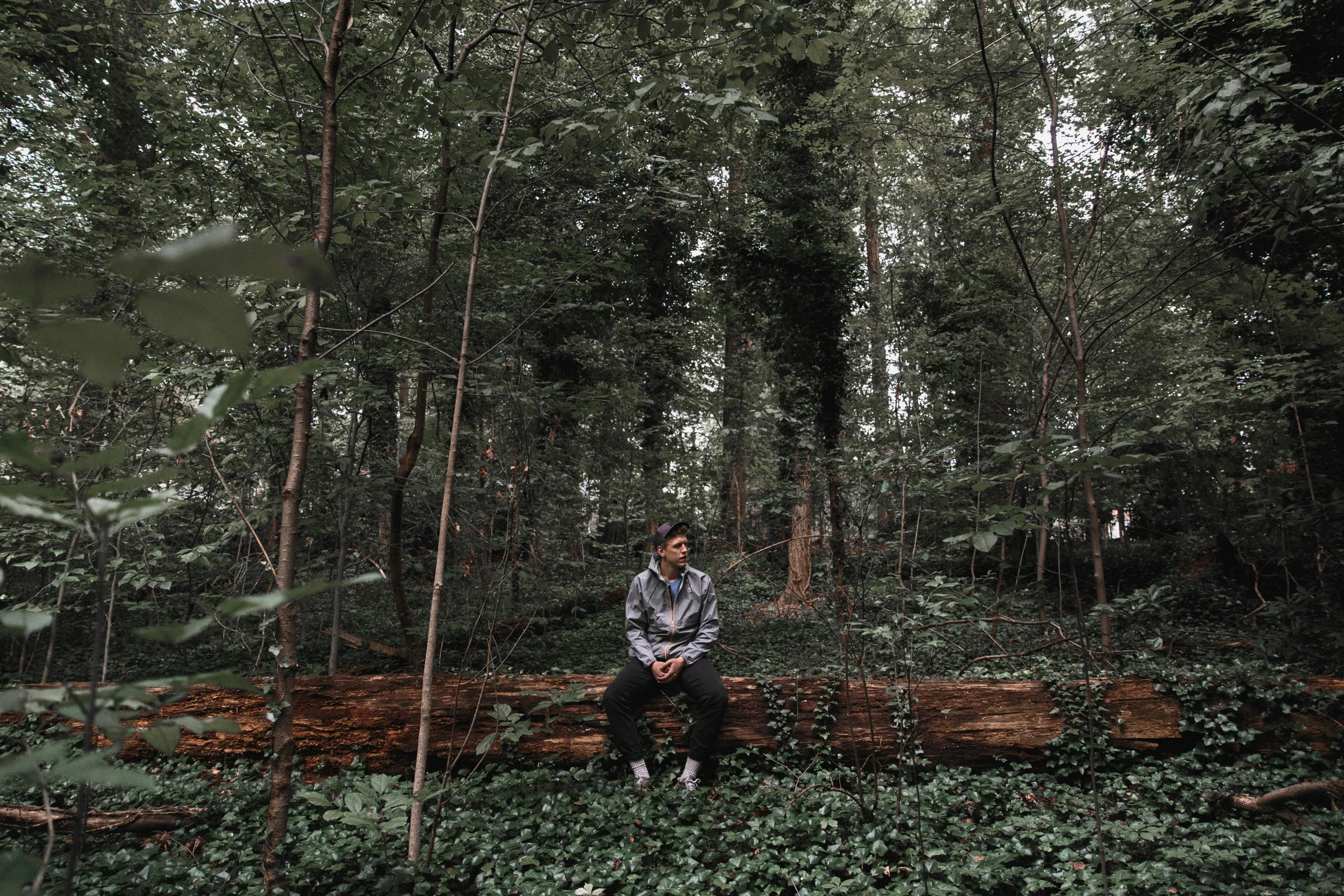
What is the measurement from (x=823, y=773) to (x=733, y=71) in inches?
145

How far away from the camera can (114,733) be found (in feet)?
2.31

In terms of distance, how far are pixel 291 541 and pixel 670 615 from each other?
265 centimetres

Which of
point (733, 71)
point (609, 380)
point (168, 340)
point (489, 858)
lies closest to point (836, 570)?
point (609, 380)

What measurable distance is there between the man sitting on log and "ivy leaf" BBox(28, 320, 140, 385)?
3652mm

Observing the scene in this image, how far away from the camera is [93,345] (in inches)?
27.0

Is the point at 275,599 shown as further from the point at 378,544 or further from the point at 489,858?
the point at 378,544

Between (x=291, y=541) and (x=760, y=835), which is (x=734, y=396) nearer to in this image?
(x=760, y=835)

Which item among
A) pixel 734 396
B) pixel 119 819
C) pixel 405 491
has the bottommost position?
pixel 119 819

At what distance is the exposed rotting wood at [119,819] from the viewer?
10.9ft

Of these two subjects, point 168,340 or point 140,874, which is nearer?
point 140,874

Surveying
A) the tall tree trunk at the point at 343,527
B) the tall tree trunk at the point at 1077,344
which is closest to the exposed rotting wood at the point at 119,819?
the tall tree trunk at the point at 343,527

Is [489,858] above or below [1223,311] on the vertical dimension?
below

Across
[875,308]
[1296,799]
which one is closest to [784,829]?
[1296,799]

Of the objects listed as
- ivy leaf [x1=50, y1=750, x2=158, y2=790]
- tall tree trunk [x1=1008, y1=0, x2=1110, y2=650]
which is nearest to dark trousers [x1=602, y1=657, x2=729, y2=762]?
tall tree trunk [x1=1008, y1=0, x2=1110, y2=650]
